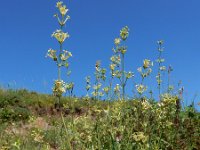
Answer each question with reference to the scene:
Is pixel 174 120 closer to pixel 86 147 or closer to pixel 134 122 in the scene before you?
pixel 134 122

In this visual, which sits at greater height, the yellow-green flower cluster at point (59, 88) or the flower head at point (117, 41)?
the flower head at point (117, 41)

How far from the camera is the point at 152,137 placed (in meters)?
6.41

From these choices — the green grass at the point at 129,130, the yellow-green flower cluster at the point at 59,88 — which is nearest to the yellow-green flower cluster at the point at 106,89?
the green grass at the point at 129,130

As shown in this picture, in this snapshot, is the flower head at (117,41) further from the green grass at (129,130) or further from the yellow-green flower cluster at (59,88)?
the yellow-green flower cluster at (59,88)

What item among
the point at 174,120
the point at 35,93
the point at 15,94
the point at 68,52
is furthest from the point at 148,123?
the point at 35,93

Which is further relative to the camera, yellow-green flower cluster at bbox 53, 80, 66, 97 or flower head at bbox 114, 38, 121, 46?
flower head at bbox 114, 38, 121, 46

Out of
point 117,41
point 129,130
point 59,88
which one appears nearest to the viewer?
point 59,88

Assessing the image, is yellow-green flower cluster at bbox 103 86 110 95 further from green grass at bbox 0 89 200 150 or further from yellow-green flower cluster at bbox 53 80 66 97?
yellow-green flower cluster at bbox 53 80 66 97

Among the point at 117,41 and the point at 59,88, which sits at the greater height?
the point at 117,41

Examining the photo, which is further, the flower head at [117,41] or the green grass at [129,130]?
the flower head at [117,41]

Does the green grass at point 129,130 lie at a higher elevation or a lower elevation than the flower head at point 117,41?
lower

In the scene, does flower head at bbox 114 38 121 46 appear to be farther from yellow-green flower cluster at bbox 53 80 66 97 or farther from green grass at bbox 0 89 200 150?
yellow-green flower cluster at bbox 53 80 66 97

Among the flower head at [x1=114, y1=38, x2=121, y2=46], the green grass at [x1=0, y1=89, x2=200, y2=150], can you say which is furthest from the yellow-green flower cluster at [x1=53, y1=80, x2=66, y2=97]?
the flower head at [x1=114, y1=38, x2=121, y2=46]

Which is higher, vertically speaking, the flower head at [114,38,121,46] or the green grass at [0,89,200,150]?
the flower head at [114,38,121,46]
